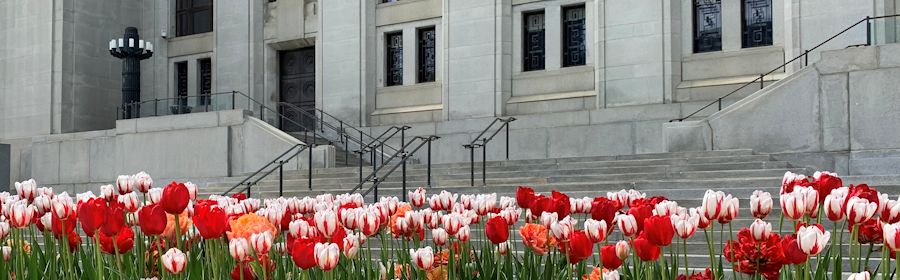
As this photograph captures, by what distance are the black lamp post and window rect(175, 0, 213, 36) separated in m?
3.25

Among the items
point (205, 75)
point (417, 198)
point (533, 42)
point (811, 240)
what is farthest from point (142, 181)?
point (205, 75)

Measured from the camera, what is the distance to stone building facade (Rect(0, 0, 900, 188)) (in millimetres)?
22469

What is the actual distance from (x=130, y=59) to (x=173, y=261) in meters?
25.6

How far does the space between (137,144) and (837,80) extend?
18183 millimetres

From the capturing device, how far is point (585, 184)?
47.9 feet

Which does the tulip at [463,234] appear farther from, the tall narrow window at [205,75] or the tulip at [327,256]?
the tall narrow window at [205,75]

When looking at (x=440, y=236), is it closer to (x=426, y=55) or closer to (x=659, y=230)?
(x=659, y=230)

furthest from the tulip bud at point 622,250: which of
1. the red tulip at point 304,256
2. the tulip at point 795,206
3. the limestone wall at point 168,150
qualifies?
the limestone wall at point 168,150

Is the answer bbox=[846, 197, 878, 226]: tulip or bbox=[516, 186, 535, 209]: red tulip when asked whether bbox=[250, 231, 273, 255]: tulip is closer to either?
bbox=[516, 186, 535, 209]: red tulip

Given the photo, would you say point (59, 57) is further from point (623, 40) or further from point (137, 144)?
point (623, 40)

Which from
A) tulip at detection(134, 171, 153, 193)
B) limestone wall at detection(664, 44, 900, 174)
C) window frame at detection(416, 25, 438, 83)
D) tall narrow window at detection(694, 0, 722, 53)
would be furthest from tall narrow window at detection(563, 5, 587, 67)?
tulip at detection(134, 171, 153, 193)

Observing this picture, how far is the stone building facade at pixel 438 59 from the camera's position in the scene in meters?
22.5

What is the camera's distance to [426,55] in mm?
27391

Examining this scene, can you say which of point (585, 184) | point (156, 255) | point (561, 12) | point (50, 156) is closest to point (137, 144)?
point (50, 156)
